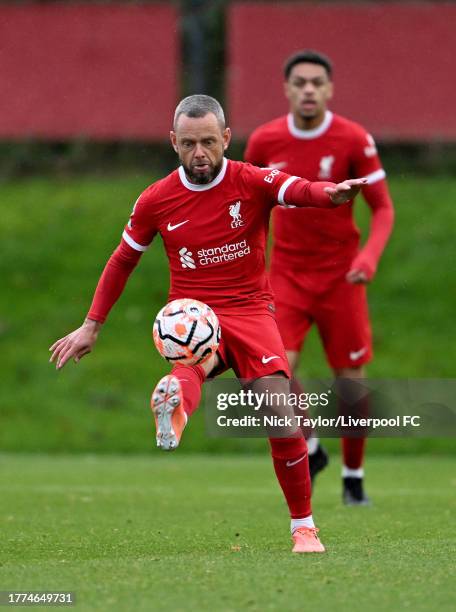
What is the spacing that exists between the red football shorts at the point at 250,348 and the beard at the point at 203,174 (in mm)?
667

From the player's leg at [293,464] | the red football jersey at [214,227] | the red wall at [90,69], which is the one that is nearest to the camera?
the player's leg at [293,464]

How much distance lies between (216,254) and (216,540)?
5.40ft

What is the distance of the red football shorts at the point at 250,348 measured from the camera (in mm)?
6676

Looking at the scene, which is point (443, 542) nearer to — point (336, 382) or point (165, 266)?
point (336, 382)

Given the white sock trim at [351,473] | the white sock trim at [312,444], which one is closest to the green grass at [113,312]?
the white sock trim at [351,473]

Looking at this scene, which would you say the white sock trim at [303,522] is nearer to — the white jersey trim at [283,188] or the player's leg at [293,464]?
the player's leg at [293,464]

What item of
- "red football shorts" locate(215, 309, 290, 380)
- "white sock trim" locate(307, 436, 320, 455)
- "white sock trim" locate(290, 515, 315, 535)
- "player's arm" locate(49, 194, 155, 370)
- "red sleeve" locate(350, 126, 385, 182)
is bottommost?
"white sock trim" locate(290, 515, 315, 535)

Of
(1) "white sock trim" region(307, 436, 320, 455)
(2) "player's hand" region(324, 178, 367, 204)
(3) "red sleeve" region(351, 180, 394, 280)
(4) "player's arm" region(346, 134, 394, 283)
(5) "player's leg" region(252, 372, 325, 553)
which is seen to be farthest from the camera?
(1) "white sock trim" region(307, 436, 320, 455)

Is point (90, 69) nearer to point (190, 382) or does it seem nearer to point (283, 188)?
point (283, 188)

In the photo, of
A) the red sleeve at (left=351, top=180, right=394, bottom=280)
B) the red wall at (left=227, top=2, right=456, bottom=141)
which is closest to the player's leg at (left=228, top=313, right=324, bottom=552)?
the red sleeve at (left=351, top=180, right=394, bottom=280)

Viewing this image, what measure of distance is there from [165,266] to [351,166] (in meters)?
10.8

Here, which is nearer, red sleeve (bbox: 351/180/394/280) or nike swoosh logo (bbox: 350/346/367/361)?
red sleeve (bbox: 351/180/394/280)

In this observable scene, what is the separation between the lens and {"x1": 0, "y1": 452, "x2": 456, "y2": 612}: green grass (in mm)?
5277

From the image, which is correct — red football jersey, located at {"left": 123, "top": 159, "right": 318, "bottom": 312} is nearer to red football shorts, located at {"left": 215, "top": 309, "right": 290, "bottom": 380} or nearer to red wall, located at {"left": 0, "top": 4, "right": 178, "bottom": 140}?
red football shorts, located at {"left": 215, "top": 309, "right": 290, "bottom": 380}
